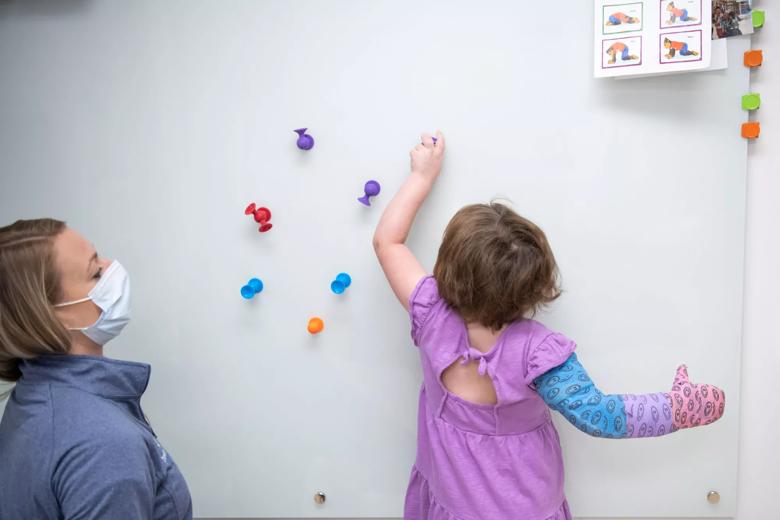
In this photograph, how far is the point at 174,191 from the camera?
1176mm

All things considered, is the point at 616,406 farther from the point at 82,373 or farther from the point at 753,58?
the point at 82,373

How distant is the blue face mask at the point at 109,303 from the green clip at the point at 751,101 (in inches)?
42.3

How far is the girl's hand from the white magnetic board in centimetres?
4

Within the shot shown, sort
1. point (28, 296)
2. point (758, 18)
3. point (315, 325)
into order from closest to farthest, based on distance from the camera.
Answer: point (28, 296)
point (758, 18)
point (315, 325)

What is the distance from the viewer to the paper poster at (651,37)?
100 centimetres

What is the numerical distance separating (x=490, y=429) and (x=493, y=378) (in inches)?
4.1

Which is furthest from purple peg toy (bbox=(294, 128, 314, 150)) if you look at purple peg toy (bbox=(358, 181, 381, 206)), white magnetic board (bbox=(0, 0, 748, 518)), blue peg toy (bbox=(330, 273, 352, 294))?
blue peg toy (bbox=(330, 273, 352, 294))

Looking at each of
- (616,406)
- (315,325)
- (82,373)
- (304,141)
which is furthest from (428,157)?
(82,373)

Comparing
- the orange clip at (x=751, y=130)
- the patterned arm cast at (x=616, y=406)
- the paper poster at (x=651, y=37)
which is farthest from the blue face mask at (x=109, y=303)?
the orange clip at (x=751, y=130)

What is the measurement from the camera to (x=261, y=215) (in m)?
1.11

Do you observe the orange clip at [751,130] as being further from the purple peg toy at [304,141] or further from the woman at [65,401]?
the woman at [65,401]

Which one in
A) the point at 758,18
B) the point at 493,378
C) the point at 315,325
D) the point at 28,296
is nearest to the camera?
the point at 28,296

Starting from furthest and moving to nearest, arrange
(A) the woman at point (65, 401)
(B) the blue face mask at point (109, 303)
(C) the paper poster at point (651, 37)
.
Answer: (C) the paper poster at point (651, 37)
(B) the blue face mask at point (109, 303)
(A) the woman at point (65, 401)

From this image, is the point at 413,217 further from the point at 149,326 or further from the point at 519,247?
the point at 149,326
